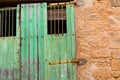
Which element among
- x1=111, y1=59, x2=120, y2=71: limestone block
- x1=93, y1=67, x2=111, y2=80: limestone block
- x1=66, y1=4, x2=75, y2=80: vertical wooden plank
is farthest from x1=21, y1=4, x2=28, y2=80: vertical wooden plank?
x1=111, y1=59, x2=120, y2=71: limestone block

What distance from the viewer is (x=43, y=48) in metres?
6.88

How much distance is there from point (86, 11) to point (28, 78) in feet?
6.26

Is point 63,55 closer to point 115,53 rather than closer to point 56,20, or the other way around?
point 56,20

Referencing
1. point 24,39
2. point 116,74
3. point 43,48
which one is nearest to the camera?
point 116,74

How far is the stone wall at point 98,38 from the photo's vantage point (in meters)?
6.62

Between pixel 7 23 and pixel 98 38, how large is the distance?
6.85ft

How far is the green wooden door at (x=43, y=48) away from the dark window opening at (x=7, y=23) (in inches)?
11.7

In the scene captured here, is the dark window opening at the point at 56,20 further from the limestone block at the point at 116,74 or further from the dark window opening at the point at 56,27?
the limestone block at the point at 116,74

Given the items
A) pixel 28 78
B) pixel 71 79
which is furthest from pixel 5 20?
pixel 71 79

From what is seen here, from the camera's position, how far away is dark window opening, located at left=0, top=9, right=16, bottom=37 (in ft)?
23.6

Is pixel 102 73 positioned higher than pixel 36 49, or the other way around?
pixel 36 49

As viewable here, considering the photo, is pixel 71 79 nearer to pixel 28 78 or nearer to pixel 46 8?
pixel 28 78

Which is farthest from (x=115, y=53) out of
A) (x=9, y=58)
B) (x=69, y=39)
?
(x=9, y=58)

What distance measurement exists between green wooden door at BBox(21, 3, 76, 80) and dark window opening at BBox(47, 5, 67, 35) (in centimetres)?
12
